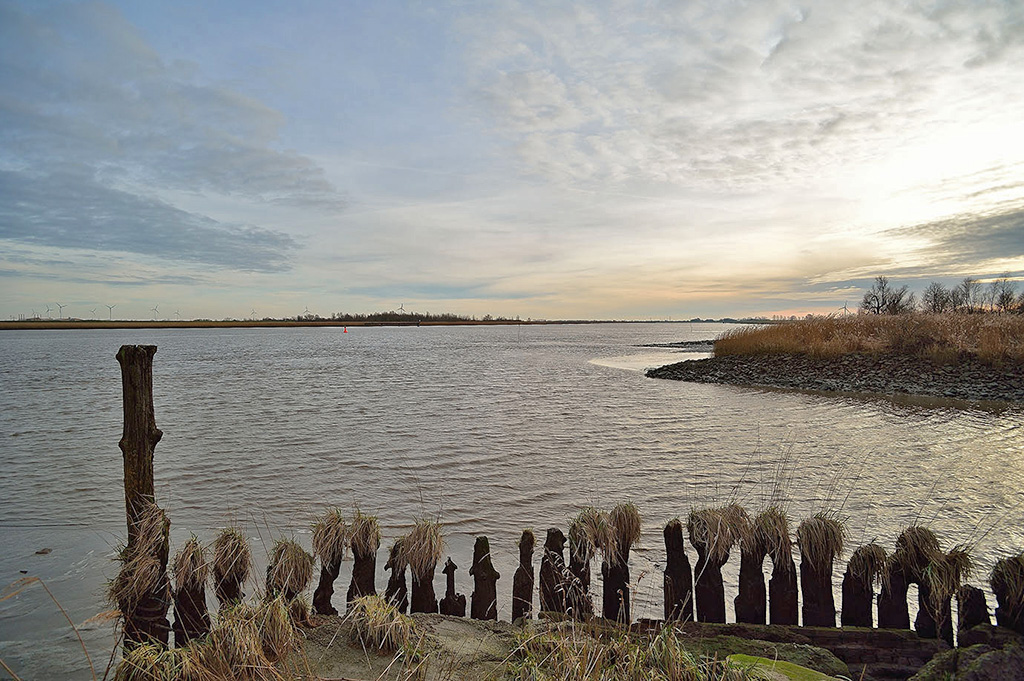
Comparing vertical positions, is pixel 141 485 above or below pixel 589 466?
above

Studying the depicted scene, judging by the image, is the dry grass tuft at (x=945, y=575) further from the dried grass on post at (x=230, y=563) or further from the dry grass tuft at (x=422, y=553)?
the dried grass on post at (x=230, y=563)

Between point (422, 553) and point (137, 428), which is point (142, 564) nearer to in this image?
point (137, 428)

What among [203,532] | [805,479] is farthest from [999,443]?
[203,532]

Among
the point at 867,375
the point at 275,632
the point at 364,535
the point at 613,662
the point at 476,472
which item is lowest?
the point at 476,472

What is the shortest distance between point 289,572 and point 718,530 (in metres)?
3.79

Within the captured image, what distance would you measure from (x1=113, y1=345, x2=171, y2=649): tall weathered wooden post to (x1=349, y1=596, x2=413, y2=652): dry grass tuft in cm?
165

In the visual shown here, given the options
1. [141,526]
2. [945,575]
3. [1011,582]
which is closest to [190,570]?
[141,526]

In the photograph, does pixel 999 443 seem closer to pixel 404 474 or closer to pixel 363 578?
pixel 404 474

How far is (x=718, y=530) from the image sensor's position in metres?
4.89

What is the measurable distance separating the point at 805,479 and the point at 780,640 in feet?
24.9

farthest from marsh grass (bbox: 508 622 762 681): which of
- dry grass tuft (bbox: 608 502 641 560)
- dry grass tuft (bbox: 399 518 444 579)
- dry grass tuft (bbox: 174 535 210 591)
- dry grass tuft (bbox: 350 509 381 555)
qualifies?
dry grass tuft (bbox: 174 535 210 591)

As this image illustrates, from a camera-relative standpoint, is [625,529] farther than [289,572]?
Yes

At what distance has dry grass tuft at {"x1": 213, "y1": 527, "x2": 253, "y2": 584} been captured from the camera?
483cm

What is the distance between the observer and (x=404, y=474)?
12.2 metres
